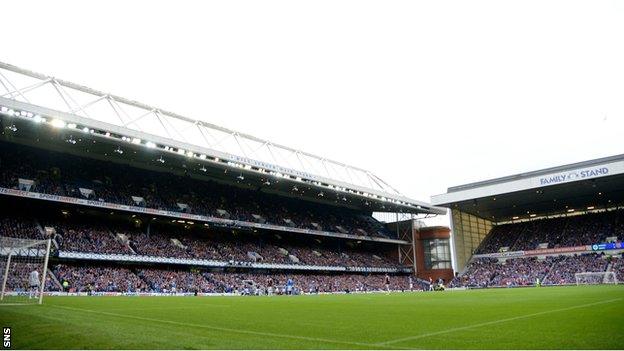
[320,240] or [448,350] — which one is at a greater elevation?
[320,240]

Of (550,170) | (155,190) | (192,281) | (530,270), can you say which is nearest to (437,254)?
(530,270)

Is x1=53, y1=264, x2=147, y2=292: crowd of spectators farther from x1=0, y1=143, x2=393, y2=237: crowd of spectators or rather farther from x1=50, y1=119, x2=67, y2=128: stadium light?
x1=50, y1=119, x2=67, y2=128: stadium light

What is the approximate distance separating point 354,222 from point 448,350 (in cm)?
5951

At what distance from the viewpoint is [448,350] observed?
250 inches

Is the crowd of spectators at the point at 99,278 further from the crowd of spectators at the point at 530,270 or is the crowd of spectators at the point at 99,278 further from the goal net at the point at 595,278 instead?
the goal net at the point at 595,278

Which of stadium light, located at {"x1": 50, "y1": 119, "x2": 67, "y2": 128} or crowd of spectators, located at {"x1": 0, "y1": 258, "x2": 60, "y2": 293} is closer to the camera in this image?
crowd of spectators, located at {"x1": 0, "y1": 258, "x2": 60, "y2": 293}

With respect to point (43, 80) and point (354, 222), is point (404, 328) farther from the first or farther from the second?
point (354, 222)

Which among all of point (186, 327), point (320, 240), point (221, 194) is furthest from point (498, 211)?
point (186, 327)

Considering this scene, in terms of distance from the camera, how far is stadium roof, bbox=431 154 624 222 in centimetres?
4912

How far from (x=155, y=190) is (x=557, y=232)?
54.1 meters

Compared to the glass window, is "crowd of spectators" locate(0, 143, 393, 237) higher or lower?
higher

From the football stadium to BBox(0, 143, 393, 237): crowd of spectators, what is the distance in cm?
20

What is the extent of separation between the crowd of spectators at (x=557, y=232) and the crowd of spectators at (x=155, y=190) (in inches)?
751

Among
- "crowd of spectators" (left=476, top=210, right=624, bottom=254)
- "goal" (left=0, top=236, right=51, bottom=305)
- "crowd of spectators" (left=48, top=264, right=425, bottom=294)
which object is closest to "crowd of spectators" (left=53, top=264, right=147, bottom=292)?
"crowd of spectators" (left=48, top=264, right=425, bottom=294)
